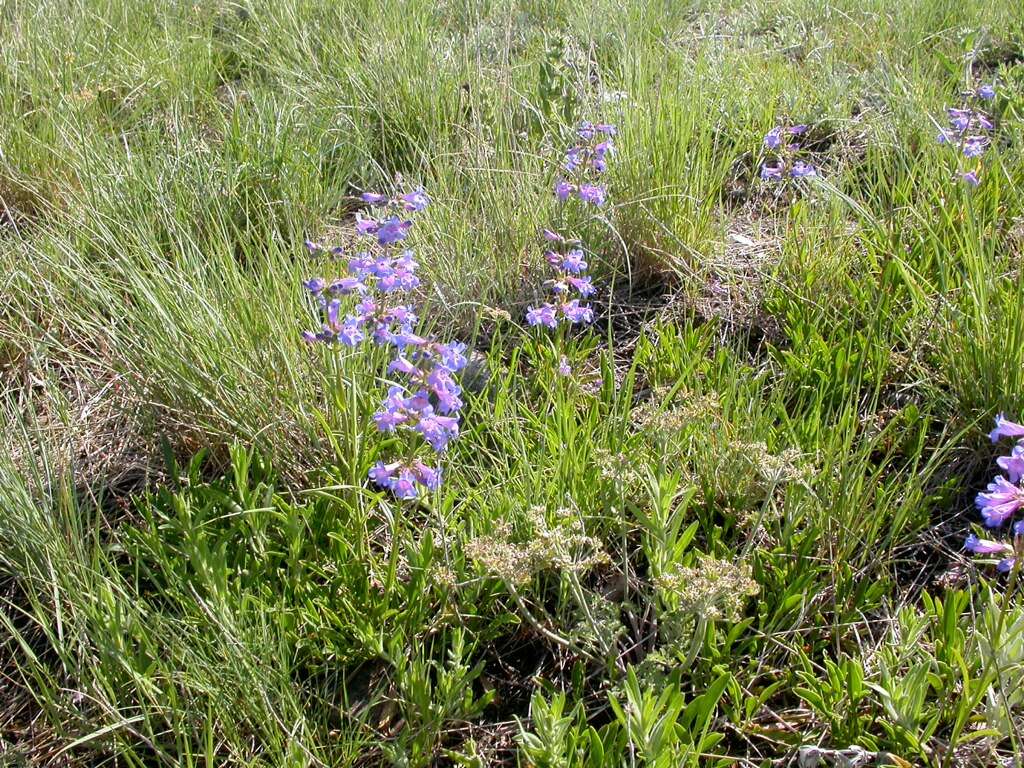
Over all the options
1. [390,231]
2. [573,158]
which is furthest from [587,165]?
[390,231]

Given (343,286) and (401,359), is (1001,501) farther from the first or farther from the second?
(343,286)

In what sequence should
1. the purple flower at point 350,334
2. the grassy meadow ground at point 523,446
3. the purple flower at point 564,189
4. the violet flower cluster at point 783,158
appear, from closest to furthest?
the grassy meadow ground at point 523,446
the purple flower at point 350,334
the purple flower at point 564,189
the violet flower cluster at point 783,158

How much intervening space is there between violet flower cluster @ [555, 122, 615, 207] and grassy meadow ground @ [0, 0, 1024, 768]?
11 centimetres

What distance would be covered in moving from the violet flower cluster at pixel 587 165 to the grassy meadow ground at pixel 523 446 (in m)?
0.11

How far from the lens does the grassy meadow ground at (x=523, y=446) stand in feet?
5.73

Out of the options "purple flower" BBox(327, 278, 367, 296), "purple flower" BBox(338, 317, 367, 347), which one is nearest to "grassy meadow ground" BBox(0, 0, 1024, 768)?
"purple flower" BBox(338, 317, 367, 347)

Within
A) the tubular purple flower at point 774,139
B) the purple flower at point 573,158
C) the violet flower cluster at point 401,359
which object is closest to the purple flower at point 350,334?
the violet flower cluster at point 401,359

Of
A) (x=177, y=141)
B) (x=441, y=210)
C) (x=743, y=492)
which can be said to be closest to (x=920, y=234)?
(x=743, y=492)

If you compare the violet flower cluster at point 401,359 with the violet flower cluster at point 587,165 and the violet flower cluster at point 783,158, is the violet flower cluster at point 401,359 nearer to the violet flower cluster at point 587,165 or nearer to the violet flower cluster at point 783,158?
the violet flower cluster at point 587,165

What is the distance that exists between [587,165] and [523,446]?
1193 mm

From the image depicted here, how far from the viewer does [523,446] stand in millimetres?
2115

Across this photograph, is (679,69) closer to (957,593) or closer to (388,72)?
(388,72)

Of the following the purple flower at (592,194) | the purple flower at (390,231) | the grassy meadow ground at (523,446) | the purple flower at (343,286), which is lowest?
the grassy meadow ground at (523,446)

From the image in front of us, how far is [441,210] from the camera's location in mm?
2988
